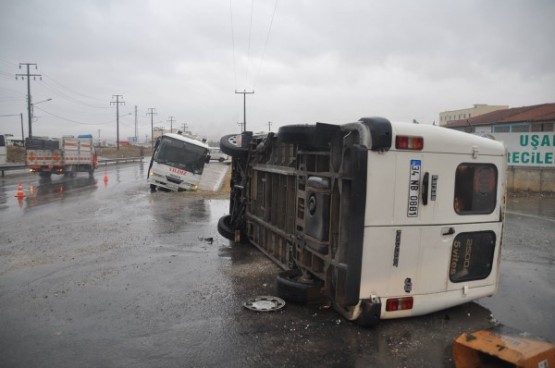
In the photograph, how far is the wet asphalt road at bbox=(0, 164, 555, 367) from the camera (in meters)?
4.48

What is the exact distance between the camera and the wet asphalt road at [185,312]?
4480mm

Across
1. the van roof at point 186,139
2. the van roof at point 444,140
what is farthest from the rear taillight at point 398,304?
the van roof at point 186,139

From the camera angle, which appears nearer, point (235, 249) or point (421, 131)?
point (421, 131)

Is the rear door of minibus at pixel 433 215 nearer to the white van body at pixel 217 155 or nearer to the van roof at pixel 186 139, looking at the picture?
the van roof at pixel 186 139

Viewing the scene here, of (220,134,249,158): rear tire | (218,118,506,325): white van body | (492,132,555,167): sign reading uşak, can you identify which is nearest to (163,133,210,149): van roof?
(220,134,249,158): rear tire

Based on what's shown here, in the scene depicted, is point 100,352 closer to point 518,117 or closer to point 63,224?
point 63,224

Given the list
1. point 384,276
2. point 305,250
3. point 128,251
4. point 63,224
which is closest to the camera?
point 384,276

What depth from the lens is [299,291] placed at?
570 centimetres

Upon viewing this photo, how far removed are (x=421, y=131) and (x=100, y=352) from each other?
4199 millimetres

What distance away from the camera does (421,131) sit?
4953mm

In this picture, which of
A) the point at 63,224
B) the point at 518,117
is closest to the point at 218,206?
the point at 63,224

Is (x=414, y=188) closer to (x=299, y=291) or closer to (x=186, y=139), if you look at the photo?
(x=299, y=291)

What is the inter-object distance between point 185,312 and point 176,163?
15266 mm

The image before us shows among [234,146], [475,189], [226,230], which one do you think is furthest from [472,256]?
[226,230]
